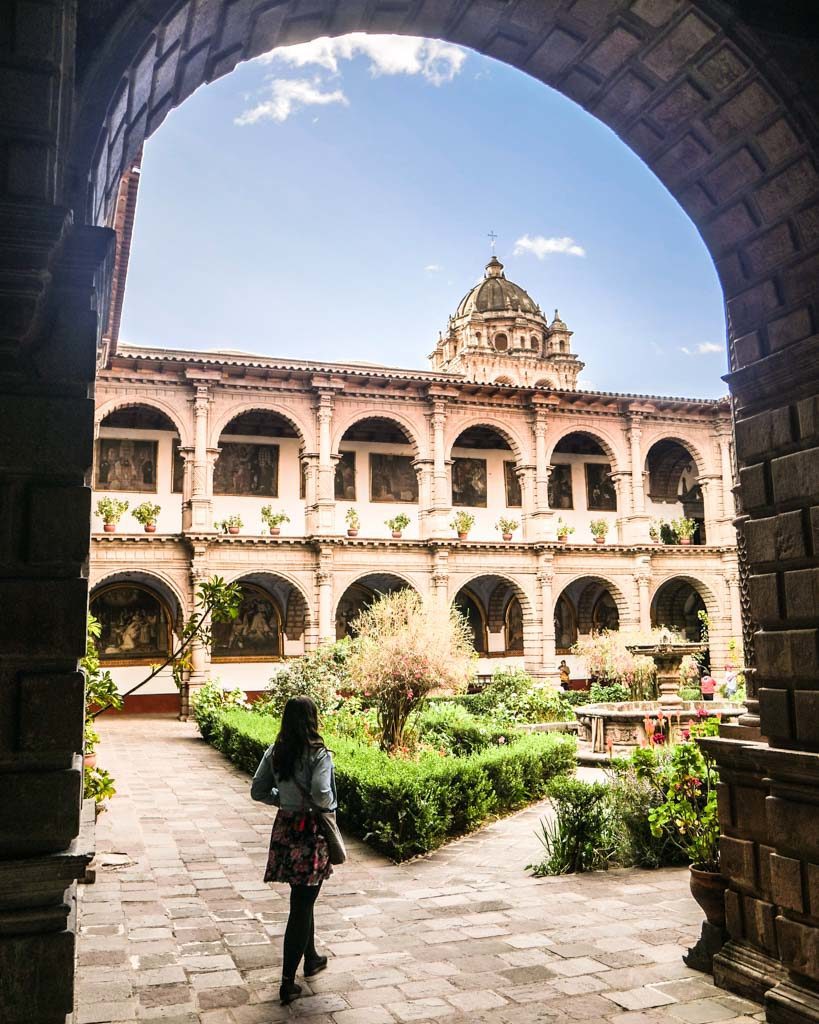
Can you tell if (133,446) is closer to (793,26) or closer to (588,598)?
(588,598)

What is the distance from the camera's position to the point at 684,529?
2812 cm

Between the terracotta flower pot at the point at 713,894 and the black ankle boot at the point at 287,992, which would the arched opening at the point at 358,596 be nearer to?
the terracotta flower pot at the point at 713,894

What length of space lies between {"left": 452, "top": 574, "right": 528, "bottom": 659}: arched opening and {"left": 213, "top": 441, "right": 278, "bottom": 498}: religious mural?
22.7 feet

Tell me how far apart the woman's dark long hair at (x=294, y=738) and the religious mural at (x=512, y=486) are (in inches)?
922

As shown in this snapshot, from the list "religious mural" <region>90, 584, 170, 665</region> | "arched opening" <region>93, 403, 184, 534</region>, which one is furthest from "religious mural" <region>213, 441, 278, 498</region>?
"religious mural" <region>90, 584, 170, 665</region>

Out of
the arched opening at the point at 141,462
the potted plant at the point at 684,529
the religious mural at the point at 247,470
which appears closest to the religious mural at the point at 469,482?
the religious mural at the point at 247,470

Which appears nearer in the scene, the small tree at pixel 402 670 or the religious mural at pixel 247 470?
the small tree at pixel 402 670

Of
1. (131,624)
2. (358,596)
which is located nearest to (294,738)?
(131,624)

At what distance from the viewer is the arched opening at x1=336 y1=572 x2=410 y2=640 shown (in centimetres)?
2609

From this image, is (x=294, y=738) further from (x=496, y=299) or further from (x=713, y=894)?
(x=496, y=299)

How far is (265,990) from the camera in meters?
4.78

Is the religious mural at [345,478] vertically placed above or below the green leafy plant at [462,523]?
above

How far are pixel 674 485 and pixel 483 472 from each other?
745 cm

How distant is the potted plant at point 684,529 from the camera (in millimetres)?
27994
